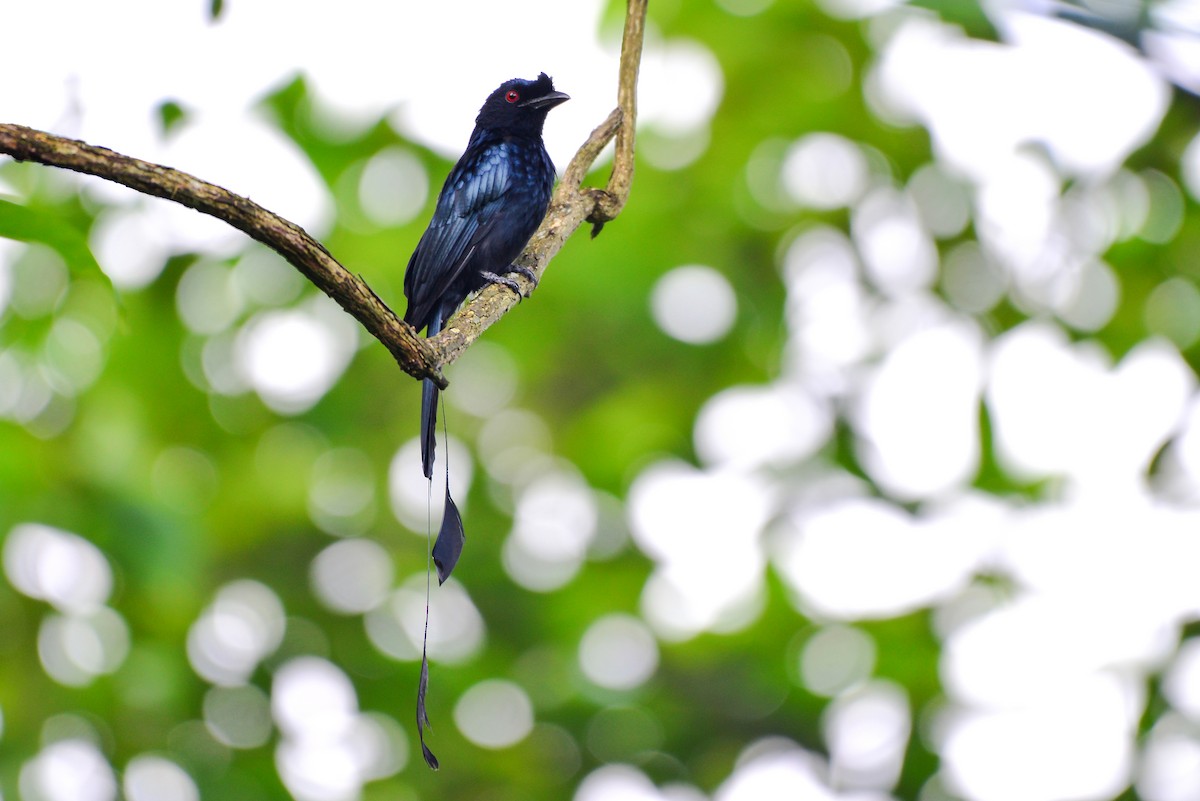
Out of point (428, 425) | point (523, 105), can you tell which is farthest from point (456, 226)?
point (428, 425)

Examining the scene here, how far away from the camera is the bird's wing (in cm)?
423

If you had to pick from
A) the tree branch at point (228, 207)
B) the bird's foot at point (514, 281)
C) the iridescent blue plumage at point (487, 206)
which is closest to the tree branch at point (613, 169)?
the bird's foot at point (514, 281)

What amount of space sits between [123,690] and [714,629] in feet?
11.8

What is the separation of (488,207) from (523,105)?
572 millimetres

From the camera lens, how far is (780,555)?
24.8 ft

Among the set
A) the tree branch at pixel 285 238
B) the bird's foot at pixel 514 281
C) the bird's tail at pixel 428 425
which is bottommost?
the bird's tail at pixel 428 425

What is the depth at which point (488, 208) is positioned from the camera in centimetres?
456

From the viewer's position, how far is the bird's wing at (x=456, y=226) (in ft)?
13.9

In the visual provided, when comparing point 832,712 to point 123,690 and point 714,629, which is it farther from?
point 123,690

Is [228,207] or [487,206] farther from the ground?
[228,207]

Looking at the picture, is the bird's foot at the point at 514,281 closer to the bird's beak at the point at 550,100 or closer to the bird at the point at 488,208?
the bird at the point at 488,208

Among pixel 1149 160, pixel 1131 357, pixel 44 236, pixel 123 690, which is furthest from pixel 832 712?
pixel 44 236

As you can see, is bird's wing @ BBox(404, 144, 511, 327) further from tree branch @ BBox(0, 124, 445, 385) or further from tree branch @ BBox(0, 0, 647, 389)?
tree branch @ BBox(0, 124, 445, 385)

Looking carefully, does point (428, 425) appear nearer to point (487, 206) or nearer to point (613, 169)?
point (613, 169)
